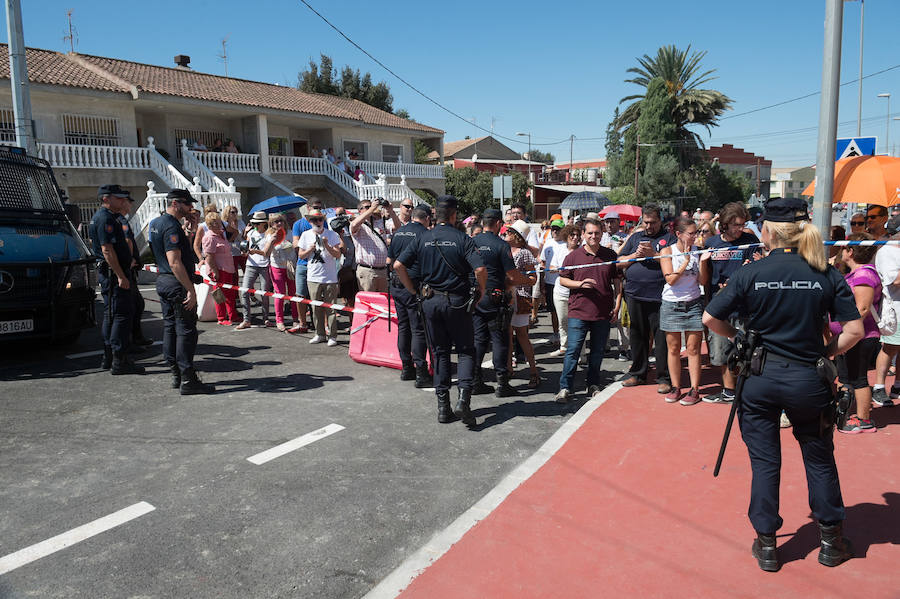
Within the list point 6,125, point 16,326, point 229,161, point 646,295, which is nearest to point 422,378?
point 646,295

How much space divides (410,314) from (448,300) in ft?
4.47

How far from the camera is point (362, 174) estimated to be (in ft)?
96.2

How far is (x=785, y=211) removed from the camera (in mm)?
3459

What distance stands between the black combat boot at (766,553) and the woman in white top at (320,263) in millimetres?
6412

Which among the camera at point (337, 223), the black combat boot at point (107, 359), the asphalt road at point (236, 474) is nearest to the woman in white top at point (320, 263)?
the camera at point (337, 223)

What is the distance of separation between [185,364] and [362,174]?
23906 mm

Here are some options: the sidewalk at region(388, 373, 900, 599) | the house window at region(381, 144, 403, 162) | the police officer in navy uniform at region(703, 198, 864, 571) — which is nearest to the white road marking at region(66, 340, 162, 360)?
the sidewalk at region(388, 373, 900, 599)

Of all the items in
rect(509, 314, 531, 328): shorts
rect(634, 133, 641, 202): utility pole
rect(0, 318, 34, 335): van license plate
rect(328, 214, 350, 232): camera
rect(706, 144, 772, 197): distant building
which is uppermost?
rect(706, 144, 772, 197): distant building

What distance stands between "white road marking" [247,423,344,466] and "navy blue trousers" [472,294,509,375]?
1.67 meters

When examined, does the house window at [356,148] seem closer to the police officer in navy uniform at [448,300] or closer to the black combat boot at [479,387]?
the black combat boot at [479,387]

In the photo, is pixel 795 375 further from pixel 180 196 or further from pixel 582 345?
pixel 180 196

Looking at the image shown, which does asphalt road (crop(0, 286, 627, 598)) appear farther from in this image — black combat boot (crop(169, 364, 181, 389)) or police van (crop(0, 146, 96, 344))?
police van (crop(0, 146, 96, 344))

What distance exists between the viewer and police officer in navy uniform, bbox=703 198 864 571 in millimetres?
3297

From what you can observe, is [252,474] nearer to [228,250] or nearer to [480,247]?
[480,247]
